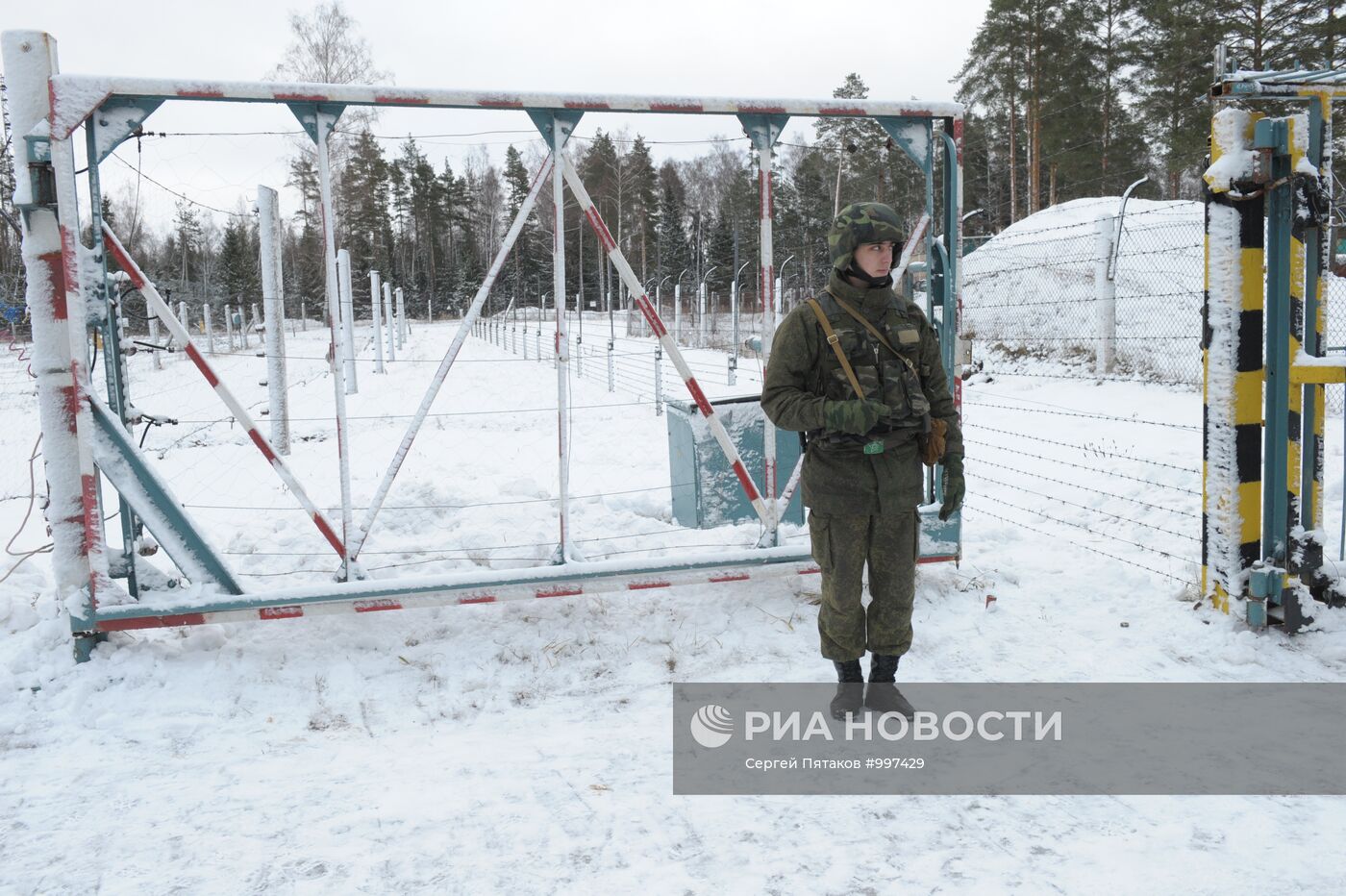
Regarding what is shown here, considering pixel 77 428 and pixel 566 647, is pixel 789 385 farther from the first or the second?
pixel 77 428

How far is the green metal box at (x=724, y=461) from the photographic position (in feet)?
18.8

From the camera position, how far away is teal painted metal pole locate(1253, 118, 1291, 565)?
4.06 metres

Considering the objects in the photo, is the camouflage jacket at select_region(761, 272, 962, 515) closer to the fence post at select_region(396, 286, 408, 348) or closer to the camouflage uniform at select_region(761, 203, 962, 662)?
the camouflage uniform at select_region(761, 203, 962, 662)

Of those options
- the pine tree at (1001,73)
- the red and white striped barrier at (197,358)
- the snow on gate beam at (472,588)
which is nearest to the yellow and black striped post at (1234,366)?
the snow on gate beam at (472,588)

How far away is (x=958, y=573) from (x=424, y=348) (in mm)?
Result: 21167

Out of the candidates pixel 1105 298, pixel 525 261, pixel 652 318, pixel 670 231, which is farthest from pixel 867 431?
pixel 670 231

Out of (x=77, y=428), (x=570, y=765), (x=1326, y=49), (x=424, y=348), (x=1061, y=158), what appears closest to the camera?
(x=570, y=765)

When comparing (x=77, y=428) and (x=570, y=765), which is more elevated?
(x=77, y=428)

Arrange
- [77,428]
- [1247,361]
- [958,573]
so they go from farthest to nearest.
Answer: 1. [958,573]
2. [1247,361]
3. [77,428]

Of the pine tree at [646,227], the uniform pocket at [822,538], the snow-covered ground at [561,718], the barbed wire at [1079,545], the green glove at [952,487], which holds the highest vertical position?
the pine tree at [646,227]

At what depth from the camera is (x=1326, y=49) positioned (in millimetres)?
18875

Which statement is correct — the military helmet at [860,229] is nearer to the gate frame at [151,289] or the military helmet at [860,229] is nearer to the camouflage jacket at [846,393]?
the camouflage jacket at [846,393]

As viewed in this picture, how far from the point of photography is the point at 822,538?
3359 millimetres

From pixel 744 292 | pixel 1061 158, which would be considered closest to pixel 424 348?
pixel 744 292
